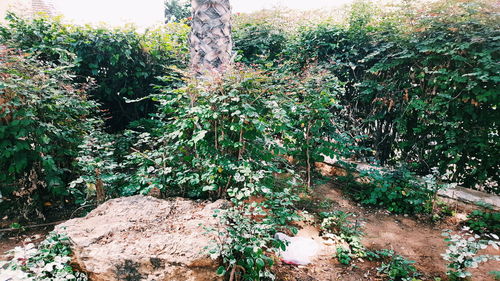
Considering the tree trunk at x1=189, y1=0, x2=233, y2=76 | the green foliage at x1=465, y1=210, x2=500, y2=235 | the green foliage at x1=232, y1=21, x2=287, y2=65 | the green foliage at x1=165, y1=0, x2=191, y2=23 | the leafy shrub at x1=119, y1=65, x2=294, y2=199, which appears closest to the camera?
the leafy shrub at x1=119, y1=65, x2=294, y2=199

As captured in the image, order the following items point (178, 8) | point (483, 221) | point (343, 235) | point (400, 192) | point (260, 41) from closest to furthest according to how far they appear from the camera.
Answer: point (343, 235)
point (483, 221)
point (400, 192)
point (260, 41)
point (178, 8)

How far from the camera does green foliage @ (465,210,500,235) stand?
3.24m

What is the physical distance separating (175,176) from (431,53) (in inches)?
162

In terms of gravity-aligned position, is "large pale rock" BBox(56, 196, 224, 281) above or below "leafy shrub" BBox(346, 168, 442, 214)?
above

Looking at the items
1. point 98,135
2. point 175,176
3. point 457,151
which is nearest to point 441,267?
point 457,151

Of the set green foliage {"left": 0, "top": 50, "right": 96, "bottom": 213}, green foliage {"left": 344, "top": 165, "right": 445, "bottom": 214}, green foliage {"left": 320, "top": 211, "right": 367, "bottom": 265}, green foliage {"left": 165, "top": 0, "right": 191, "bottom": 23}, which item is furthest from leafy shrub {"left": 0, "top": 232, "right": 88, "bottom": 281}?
green foliage {"left": 165, "top": 0, "right": 191, "bottom": 23}

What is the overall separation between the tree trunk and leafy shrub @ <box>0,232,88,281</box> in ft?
7.21

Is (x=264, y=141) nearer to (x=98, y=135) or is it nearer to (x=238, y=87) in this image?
(x=238, y=87)

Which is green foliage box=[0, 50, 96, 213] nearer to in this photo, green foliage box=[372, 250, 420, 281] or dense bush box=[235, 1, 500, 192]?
dense bush box=[235, 1, 500, 192]

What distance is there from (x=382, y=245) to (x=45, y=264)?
3306 millimetres

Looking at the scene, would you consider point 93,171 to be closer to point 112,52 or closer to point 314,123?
point 112,52

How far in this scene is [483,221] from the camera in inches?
132

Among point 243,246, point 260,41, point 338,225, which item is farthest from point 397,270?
point 260,41

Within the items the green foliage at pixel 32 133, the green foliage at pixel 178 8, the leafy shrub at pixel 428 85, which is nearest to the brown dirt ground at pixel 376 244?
the green foliage at pixel 32 133
